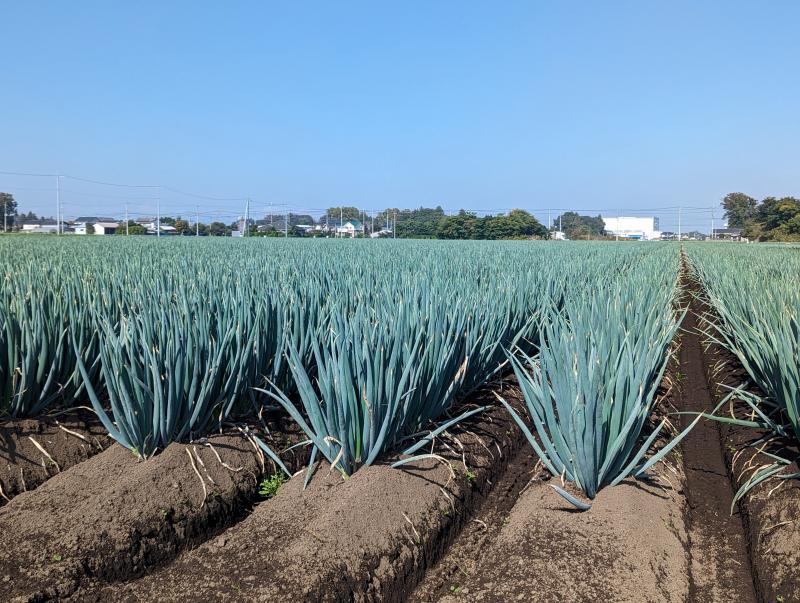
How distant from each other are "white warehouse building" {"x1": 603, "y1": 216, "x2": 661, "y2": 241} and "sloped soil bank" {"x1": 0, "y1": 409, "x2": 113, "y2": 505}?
60.9 meters

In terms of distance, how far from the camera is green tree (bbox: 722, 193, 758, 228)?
82.9 metres

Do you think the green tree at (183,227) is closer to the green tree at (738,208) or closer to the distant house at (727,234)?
the distant house at (727,234)

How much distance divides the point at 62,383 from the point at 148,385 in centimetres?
79

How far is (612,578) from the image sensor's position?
1892 mm

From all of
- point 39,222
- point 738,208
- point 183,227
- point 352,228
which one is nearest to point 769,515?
point 352,228

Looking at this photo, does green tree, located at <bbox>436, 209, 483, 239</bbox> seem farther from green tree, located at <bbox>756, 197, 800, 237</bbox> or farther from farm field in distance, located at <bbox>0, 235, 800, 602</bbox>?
farm field in distance, located at <bbox>0, 235, 800, 602</bbox>

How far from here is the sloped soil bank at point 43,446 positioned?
247cm

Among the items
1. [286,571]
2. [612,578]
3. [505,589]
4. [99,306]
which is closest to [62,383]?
[99,306]

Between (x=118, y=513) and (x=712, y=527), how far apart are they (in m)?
2.13

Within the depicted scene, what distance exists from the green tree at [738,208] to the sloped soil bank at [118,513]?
299 ft

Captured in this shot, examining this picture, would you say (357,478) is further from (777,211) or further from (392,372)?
(777,211)

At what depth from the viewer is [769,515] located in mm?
2338

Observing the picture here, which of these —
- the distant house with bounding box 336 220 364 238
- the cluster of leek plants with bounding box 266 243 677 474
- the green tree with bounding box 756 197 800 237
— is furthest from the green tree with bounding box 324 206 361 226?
the cluster of leek plants with bounding box 266 243 677 474

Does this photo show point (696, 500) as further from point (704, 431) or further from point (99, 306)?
point (99, 306)
